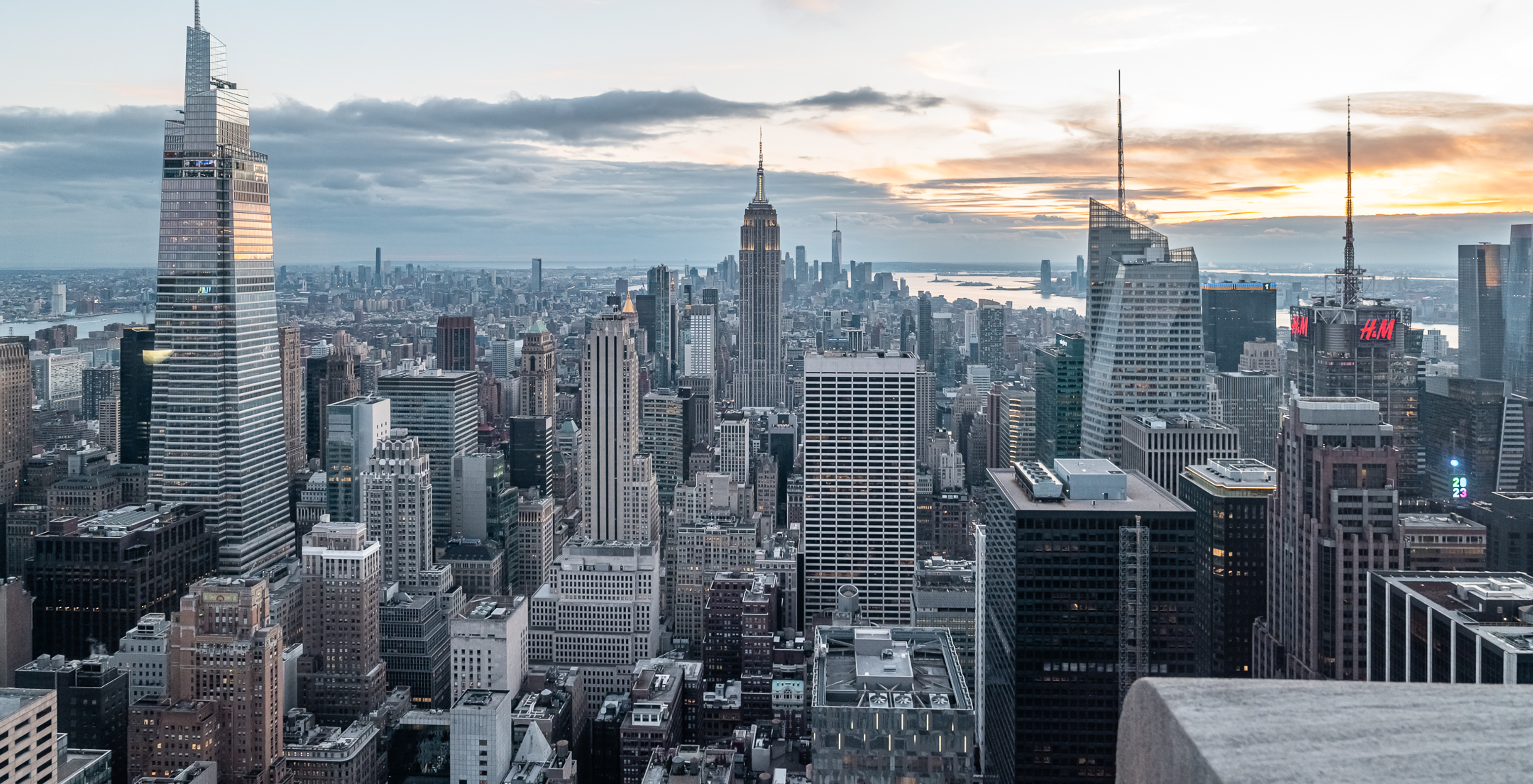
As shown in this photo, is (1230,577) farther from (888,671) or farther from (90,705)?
(90,705)

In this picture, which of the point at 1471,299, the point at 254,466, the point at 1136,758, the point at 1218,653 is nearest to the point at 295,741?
the point at 254,466

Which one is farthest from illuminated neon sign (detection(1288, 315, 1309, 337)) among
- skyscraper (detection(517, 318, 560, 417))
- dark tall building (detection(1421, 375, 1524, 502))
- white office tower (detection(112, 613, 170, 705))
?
white office tower (detection(112, 613, 170, 705))

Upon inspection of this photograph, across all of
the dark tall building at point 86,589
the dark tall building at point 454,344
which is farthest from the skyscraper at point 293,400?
the dark tall building at point 86,589

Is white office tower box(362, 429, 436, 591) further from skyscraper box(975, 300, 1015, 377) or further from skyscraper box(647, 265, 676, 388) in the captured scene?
skyscraper box(975, 300, 1015, 377)

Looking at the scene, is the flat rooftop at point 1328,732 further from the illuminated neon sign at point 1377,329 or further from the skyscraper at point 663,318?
the skyscraper at point 663,318

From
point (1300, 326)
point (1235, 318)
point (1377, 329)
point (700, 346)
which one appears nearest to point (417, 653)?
point (1300, 326)

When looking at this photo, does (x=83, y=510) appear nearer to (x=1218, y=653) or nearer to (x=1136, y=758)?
(x=1218, y=653)
